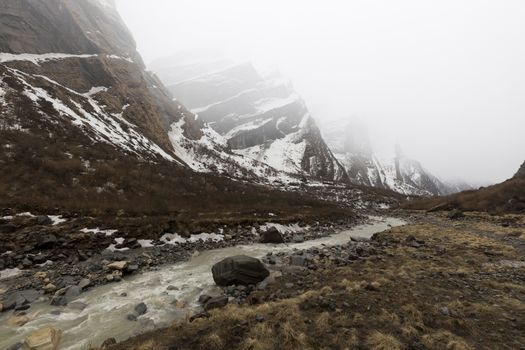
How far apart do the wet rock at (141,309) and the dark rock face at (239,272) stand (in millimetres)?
3920

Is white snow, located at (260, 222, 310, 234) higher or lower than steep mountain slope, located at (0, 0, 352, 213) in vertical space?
lower

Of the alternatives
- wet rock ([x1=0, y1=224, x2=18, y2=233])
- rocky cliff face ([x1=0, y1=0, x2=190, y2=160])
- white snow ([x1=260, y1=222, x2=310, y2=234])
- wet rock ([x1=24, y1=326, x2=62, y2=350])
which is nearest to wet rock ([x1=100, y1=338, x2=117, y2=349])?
wet rock ([x1=24, y1=326, x2=62, y2=350])

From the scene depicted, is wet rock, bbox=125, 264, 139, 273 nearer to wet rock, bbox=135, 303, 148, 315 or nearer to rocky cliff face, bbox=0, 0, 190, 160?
wet rock, bbox=135, 303, 148, 315

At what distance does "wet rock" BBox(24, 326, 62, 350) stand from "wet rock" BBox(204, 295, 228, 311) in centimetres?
552

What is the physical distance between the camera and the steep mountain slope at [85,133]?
29.8m

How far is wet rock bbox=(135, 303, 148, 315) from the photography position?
490 inches

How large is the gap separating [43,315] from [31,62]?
87446 millimetres

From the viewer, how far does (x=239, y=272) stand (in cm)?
1521

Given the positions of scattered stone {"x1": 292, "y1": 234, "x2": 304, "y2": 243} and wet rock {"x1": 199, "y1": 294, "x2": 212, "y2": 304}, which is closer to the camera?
wet rock {"x1": 199, "y1": 294, "x2": 212, "y2": 304}

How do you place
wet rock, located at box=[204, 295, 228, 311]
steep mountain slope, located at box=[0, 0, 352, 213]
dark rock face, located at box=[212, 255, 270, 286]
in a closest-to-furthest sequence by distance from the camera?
wet rock, located at box=[204, 295, 228, 311] → dark rock face, located at box=[212, 255, 270, 286] → steep mountain slope, located at box=[0, 0, 352, 213]

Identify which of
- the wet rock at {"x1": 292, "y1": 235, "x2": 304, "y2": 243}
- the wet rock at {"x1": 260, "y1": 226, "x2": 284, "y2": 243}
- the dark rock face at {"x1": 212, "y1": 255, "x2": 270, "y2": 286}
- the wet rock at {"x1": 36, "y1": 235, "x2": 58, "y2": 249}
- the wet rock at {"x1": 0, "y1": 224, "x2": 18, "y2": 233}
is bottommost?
the wet rock at {"x1": 292, "y1": 235, "x2": 304, "y2": 243}

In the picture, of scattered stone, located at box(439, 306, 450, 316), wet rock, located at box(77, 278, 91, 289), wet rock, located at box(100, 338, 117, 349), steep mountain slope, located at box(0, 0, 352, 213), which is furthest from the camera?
steep mountain slope, located at box(0, 0, 352, 213)

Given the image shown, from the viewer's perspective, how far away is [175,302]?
1354 centimetres

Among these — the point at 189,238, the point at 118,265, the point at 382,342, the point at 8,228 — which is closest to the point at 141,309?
the point at 118,265
